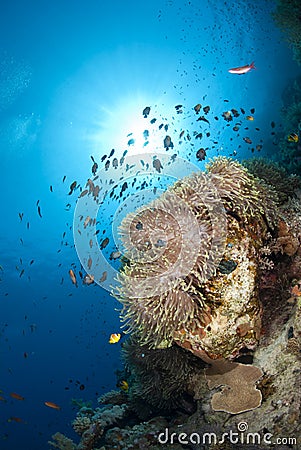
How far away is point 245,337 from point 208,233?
139 cm

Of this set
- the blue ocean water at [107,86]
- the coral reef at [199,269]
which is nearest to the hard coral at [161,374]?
the coral reef at [199,269]

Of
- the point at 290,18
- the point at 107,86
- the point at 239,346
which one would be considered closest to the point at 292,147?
the point at 290,18

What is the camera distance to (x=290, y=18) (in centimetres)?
911

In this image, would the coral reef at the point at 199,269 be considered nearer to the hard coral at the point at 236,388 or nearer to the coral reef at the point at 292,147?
the hard coral at the point at 236,388

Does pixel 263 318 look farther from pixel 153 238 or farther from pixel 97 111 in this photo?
pixel 97 111

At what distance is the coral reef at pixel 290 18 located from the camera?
878 centimetres
